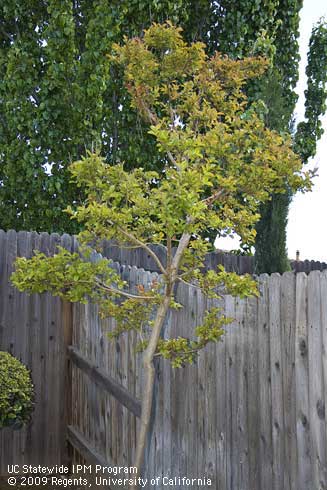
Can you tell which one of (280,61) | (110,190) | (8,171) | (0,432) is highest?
(280,61)

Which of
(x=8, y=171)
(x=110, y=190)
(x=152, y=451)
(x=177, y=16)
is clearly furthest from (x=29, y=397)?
(x=177, y=16)

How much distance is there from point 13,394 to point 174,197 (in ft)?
9.59

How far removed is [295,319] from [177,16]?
9.00m

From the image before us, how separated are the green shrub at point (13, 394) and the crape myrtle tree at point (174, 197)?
5.50 feet

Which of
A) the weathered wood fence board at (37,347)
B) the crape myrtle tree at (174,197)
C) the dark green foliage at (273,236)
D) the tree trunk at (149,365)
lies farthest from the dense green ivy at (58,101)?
the tree trunk at (149,365)

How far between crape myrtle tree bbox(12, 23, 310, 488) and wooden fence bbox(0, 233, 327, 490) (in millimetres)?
208

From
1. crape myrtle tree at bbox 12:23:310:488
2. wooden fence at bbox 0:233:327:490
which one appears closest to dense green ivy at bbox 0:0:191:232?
wooden fence at bbox 0:233:327:490

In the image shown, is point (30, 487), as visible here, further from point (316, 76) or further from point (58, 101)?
point (316, 76)

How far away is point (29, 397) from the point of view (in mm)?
6109

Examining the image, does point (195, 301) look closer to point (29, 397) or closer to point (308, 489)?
point (308, 489)

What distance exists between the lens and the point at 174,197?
387 centimetres

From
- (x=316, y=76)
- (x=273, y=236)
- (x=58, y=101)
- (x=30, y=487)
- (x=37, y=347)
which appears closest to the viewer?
(x=273, y=236)

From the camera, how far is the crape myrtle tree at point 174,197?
3.98 meters

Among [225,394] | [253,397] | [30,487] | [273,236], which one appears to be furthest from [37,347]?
[253,397]
